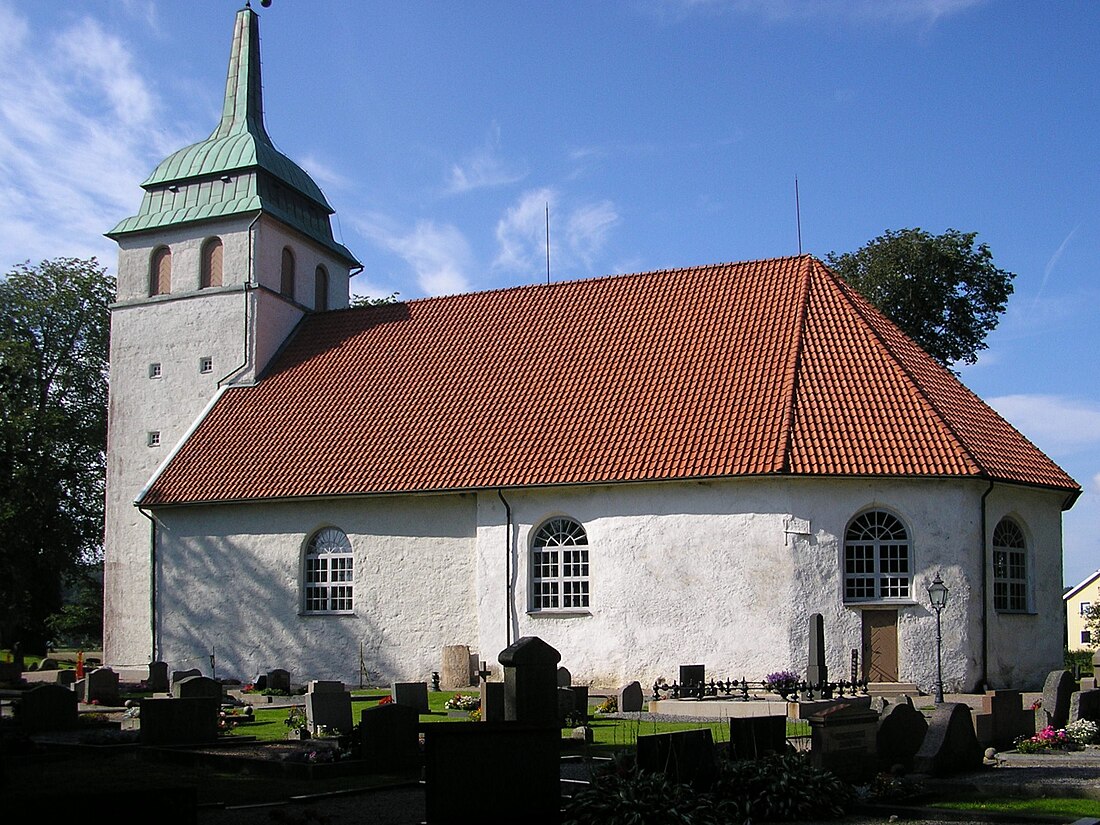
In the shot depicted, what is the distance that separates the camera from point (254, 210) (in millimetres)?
30906

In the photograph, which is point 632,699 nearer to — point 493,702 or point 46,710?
point 493,702

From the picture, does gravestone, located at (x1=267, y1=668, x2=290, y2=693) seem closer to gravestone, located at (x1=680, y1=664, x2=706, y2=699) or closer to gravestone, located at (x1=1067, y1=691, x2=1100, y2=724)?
gravestone, located at (x1=680, y1=664, x2=706, y2=699)

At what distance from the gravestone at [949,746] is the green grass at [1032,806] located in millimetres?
1215

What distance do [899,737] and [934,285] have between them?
86.8ft

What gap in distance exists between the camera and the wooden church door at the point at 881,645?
22.8 metres

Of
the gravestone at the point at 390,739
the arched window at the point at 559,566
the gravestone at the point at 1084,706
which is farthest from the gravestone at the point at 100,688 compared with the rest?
the gravestone at the point at 1084,706

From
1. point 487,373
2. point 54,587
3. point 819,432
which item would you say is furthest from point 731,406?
point 54,587

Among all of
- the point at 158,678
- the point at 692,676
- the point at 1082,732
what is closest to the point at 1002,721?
the point at 1082,732

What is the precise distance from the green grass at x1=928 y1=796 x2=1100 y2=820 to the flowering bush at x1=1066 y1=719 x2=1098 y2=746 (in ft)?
14.0

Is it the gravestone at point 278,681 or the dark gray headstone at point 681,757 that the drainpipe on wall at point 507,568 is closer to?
the gravestone at point 278,681

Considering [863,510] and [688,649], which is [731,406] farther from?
[688,649]

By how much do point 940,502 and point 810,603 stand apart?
3057 millimetres

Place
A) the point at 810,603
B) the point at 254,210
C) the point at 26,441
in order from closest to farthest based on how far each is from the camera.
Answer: the point at 810,603
the point at 254,210
the point at 26,441

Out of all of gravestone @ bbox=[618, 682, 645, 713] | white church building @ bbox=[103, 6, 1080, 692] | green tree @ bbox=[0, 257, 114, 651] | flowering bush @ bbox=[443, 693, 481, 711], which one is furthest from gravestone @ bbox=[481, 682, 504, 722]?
green tree @ bbox=[0, 257, 114, 651]
